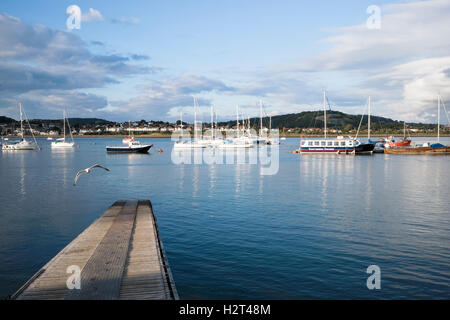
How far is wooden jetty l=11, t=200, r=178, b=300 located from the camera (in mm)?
8734

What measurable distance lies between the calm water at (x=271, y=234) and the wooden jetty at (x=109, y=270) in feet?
4.46

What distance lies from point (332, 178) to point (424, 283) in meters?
30.9

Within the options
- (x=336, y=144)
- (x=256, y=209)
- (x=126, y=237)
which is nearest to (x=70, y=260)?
(x=126, y=237)

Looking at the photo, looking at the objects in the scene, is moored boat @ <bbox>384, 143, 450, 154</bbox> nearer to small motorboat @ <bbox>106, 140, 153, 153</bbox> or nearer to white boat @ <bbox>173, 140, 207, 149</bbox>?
white boat @ <bbox>173, 140, 207, 149</bbox>

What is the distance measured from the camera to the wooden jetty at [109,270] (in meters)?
8.73

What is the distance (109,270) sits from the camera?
10.1 metres

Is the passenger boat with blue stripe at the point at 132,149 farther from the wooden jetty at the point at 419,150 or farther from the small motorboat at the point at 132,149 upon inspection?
the wooden jetty at the point at 419,150

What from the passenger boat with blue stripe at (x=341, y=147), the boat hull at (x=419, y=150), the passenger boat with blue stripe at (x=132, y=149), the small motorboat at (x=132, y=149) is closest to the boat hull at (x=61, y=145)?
the passenger boat with blue stripe at (x=132, y=149)

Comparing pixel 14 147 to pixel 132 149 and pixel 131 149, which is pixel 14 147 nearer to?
pixel 131 149

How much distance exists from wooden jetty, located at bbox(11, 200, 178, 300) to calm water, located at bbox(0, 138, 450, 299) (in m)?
1.36

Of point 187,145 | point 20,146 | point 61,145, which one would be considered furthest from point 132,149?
point 61,145

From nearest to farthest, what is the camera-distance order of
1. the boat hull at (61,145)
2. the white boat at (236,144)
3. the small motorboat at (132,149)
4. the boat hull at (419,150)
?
the boat hull at (419,150)
the small motorboat at (132,149)
the white boat at (236,144)
the boat hull at (61,145)
